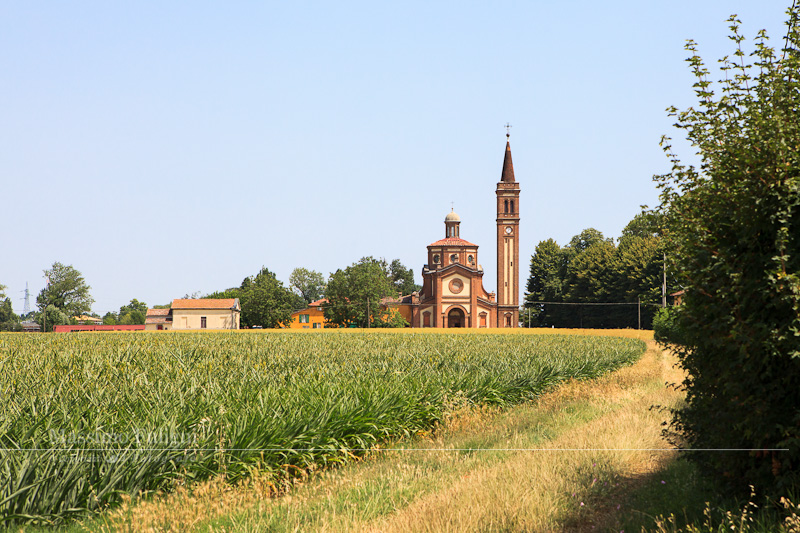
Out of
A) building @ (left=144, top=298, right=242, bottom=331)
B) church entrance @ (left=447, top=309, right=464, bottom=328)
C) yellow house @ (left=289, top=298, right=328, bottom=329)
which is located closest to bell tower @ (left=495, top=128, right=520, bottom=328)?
church entrance @ (left=447, top=309, right=464, bottom=328)

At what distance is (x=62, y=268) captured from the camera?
121812 millimetres

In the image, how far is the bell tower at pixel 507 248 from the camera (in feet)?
301

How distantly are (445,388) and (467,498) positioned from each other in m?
6.60

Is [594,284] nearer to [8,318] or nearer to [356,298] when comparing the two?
[356,298]

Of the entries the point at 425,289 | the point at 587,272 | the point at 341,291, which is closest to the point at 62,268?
the point at 341,291

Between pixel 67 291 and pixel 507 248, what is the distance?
84.0 m

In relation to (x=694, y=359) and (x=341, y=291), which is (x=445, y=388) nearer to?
(x=694, y=359)

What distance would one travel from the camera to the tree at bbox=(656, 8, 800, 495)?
197 inches

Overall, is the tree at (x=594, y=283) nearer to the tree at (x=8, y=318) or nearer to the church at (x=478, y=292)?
the church at (x=478, y=292)

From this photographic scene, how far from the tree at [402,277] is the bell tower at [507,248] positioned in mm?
76109

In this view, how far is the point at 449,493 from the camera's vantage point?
6508 mm

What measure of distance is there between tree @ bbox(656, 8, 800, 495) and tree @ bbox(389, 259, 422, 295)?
16640 centimetres

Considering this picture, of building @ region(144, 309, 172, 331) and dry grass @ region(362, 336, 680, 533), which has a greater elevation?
building @ region(144, 309, 172, 331)

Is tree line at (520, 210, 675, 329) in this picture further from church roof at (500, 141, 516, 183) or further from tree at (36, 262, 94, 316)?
tree at (36, 262, 94, 316)
